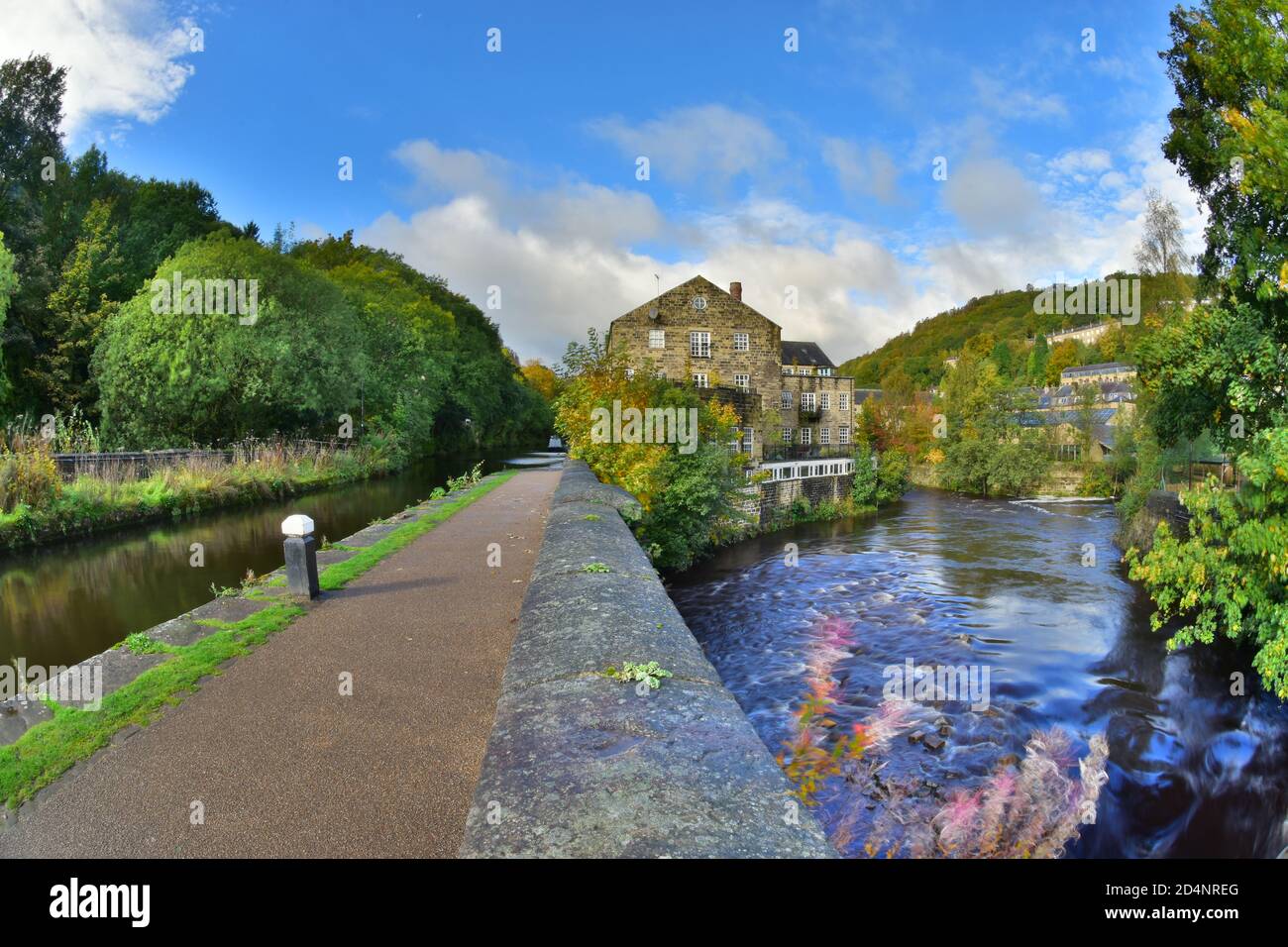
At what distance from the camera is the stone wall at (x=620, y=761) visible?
239 centimetres

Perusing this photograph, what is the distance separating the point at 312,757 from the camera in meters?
4.47

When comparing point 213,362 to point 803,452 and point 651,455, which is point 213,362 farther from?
point 803,452

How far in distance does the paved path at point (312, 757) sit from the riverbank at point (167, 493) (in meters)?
13.1

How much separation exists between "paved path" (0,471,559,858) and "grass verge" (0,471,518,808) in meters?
0.16

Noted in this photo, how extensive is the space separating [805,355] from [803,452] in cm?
2006

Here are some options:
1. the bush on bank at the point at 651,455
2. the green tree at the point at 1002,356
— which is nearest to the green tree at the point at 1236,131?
the bush on bank at the point at 651,455

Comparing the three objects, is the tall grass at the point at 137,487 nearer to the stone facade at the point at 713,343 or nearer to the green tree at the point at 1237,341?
the stone facade at the point at 713,343

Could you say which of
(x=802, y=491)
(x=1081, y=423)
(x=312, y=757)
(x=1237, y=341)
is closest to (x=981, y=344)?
(x=1081, y=423)

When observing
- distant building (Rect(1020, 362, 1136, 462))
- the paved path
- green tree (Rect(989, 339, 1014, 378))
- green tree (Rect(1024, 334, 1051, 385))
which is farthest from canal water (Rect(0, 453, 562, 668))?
green tree (Rect(989, 339, 1014, 378))

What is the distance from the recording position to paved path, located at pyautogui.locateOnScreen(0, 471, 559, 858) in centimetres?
361

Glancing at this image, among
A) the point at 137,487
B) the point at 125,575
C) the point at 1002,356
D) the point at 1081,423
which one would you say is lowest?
the point at 125,575

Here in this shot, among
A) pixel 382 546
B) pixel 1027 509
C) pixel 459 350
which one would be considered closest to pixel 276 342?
pixel 382 546
